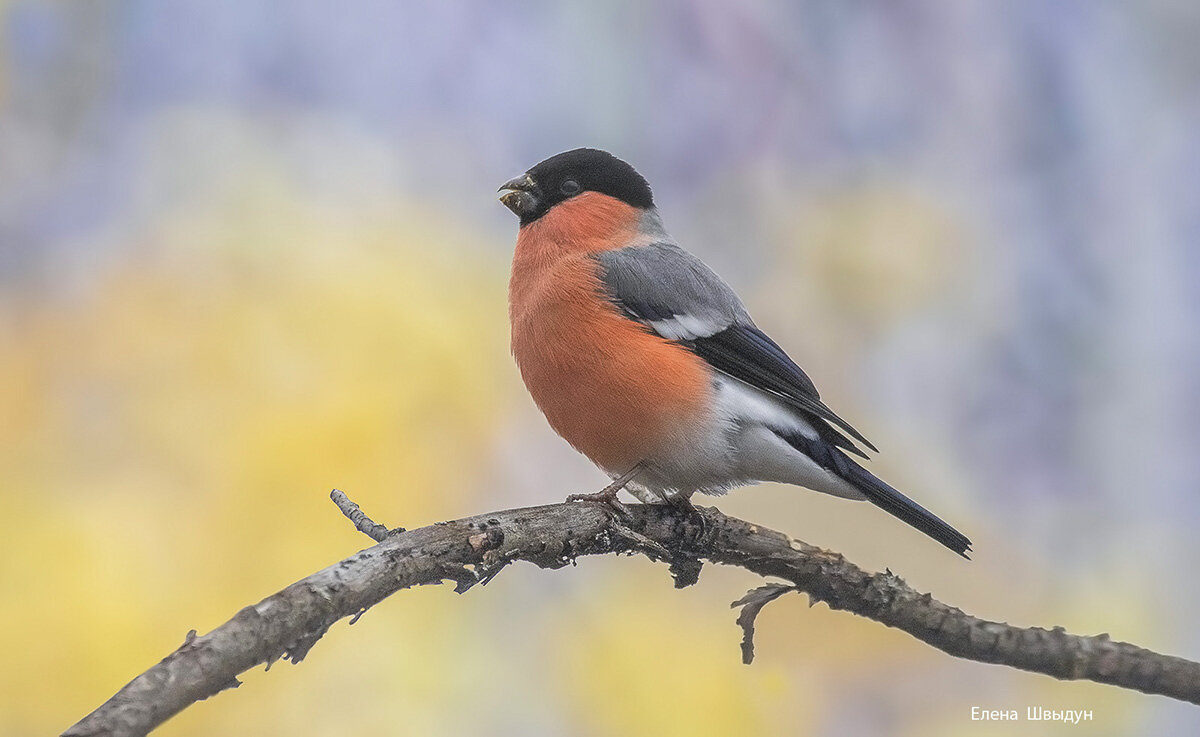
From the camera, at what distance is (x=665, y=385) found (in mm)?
1537

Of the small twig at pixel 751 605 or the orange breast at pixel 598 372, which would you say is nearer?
the small twig at pixel 751 605

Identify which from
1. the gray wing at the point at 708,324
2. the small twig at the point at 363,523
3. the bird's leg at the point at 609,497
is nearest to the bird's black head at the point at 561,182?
the gray wing at the point at 708,324

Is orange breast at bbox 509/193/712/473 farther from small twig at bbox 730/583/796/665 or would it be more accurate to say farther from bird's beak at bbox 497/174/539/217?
small twig at bbox 730/583/796/665

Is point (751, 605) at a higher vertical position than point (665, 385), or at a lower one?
lower

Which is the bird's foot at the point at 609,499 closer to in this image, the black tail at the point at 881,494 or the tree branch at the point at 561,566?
the tree branch at the point at 561,566

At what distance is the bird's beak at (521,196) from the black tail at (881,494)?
0.59 metres

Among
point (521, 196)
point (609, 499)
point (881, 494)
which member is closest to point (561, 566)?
point (609, 499)

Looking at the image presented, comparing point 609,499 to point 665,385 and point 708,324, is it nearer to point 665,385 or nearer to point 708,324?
point 665,385

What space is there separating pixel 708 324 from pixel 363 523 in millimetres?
671

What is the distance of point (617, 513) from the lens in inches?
55.4

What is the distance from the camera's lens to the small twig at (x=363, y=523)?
117 cm

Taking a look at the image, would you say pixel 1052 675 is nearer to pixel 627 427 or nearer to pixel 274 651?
pixel 627 427

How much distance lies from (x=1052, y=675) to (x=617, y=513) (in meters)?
0.56

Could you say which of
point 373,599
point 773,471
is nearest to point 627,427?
point 773,471
